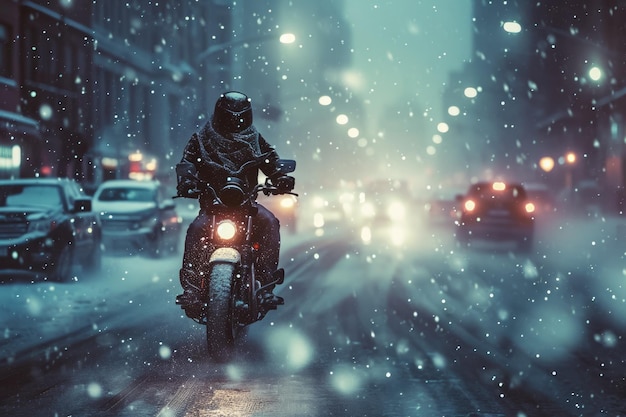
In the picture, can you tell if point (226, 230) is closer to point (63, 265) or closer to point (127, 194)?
point (63, 265)

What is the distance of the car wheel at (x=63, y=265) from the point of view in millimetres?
16547

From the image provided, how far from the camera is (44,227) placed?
1647 cm

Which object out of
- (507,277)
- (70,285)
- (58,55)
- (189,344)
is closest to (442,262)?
(507,277)

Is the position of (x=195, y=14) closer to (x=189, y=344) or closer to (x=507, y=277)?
(x=507, y=277)

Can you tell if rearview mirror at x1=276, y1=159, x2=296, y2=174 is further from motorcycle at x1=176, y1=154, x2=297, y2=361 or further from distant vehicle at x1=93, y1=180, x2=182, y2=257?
distant vehicle at x1=93, y1=180, x2=182, y2=257

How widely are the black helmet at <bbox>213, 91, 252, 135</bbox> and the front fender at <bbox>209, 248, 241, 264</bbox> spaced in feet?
3.67

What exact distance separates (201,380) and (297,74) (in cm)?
12512

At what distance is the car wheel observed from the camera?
16.5 m

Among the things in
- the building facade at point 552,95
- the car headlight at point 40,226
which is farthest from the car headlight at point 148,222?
the building facade at point 552,95

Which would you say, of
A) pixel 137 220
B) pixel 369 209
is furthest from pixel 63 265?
pixel 369 209

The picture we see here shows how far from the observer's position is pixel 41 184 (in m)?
17.5

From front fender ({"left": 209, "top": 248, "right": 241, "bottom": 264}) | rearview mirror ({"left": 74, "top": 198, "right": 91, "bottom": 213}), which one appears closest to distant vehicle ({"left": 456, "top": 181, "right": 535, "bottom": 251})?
rearview mirror ({"left": 74, "top": 198, "right": 91, "bottom": 213})

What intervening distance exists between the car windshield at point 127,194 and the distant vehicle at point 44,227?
238 inches

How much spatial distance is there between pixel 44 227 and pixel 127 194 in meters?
8.32
